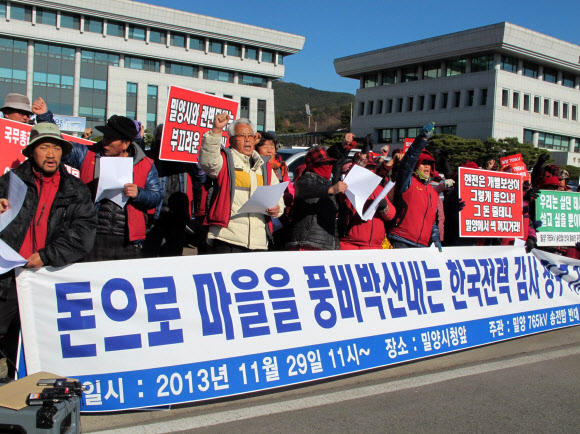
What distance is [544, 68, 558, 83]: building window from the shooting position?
220 feet

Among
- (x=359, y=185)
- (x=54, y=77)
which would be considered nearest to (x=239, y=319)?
(x=359, y=185)

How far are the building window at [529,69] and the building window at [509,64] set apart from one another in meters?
1.37

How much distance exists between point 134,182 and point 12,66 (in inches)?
2477

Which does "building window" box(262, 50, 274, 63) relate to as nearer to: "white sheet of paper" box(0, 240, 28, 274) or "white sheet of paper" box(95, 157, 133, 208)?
"white sheet of paper" box(95, 157, 133, 208)

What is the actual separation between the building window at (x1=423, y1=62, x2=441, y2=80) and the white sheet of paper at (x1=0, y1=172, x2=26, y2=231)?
70.4 m

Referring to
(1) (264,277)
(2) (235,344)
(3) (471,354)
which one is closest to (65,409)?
(2) (235,344)

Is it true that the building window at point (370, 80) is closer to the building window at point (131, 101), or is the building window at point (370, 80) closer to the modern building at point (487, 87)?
the modern building at point (487, 87)

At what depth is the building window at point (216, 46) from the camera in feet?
230

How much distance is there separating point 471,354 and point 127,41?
66.2 metres

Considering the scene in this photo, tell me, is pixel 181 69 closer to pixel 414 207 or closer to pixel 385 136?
pixel 385 136

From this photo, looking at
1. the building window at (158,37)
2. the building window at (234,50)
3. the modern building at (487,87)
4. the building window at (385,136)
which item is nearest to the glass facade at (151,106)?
the building window at (158,37)

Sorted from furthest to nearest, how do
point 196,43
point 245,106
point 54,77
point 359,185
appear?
point 245,106 < point 196,43 < point 54,77 < point 359,185

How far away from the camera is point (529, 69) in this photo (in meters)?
65.6

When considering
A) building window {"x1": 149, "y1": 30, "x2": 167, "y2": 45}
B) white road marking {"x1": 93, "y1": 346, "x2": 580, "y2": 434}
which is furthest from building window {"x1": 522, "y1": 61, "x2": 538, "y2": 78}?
white road marking {"x1": 93, "y1": 346, "x2": 580, "y2": 434}
